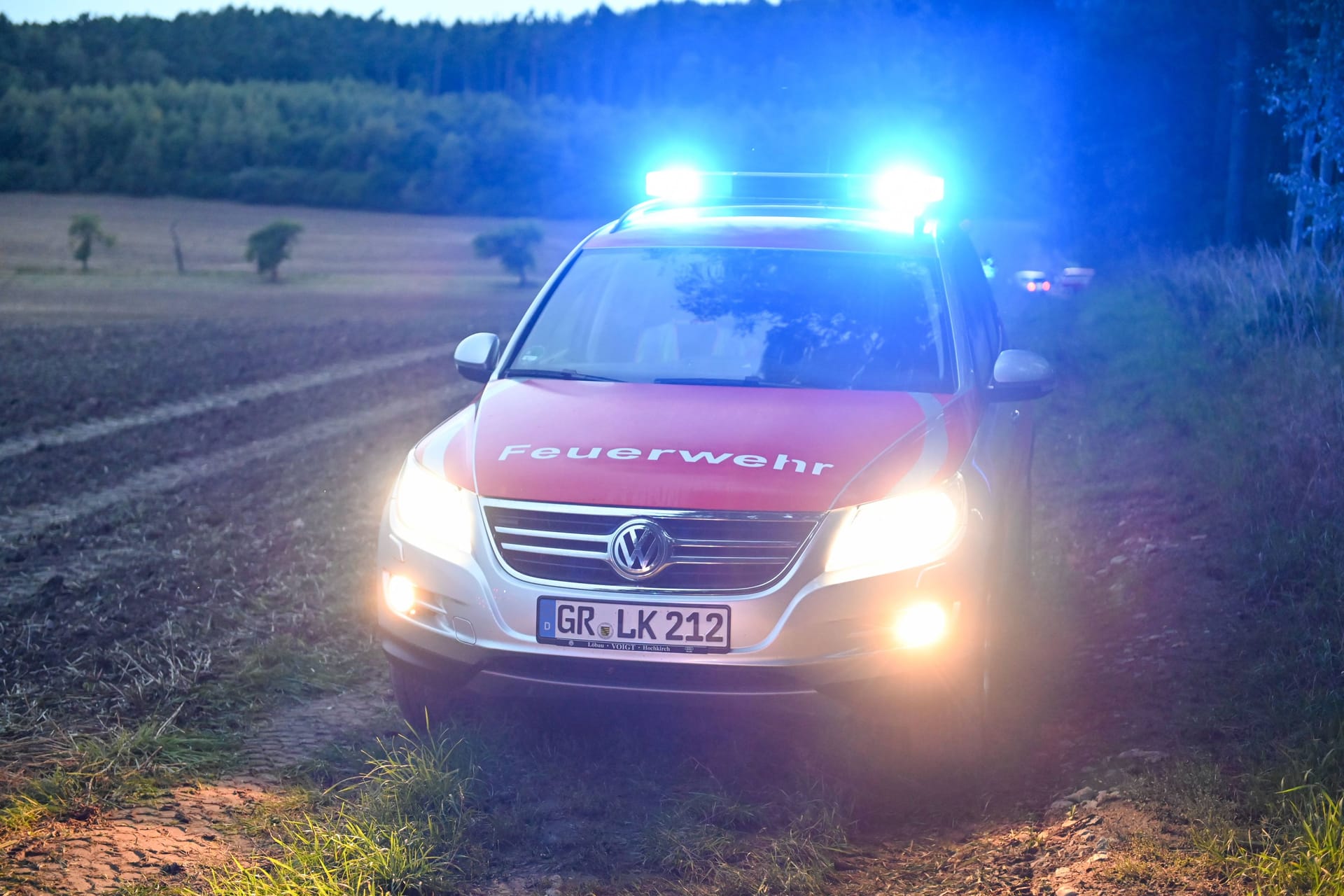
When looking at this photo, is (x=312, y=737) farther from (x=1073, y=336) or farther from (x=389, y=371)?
(x=1073, y=336)

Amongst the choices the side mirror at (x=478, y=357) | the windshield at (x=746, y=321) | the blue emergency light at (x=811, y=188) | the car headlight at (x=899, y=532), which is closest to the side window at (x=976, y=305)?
the windshield at (x=746, y=321)

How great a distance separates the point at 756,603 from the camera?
Result: 362 centimetres

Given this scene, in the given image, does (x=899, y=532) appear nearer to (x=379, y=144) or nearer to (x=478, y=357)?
(x=478, y=357)

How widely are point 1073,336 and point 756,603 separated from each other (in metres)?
15.9

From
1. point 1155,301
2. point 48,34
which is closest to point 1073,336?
point 1155,301

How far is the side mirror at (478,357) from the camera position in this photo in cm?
502

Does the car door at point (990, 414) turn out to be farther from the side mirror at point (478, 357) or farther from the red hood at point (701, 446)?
the side mirror at point (478, 357)

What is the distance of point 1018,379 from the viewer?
183 inches

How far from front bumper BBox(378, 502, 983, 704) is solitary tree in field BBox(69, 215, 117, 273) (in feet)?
146

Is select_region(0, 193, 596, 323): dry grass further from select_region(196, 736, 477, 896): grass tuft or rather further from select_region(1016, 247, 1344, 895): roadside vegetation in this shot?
select_region(196, 736, 477, 896): grass tuft

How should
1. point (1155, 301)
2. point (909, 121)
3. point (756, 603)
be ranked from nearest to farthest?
point (756, 603), point (1155, 301), point (909, 121)

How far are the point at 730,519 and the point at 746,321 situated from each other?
4.73ft

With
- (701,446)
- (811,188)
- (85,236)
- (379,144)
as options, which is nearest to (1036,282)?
(811,188)

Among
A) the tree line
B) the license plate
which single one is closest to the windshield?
the license plate
